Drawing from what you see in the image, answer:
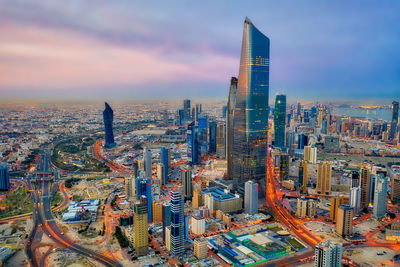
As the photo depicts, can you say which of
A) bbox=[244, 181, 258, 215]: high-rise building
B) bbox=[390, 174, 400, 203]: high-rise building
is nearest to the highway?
bbox=[244, 181, 258, 215]: high-rise building

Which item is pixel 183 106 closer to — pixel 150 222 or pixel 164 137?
pixel 164 137

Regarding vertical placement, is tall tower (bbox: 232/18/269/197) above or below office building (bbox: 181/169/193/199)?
above

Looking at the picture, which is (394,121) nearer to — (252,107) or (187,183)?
(252,107)

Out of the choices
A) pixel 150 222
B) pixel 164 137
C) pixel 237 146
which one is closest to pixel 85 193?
pixel 150 222

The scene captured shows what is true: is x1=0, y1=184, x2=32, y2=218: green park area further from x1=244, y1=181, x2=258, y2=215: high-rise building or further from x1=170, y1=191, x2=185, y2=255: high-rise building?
x1=244, y1=181, x2=258, y2=215: high-rise building

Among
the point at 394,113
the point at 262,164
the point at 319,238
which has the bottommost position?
the point at 319,238

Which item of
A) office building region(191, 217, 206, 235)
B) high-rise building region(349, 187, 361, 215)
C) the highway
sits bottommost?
the highway

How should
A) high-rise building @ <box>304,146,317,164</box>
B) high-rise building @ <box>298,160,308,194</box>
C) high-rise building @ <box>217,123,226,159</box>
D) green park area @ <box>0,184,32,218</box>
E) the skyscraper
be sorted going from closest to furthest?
green park area @ <box>0,184,32,218</box>
the skyscraper
high-rise building @ <box>298,160,308,194</box>
high-rise building @ <box>304,146,317,164</box>
high-rise building @ <box>217,123,226,159</box>
